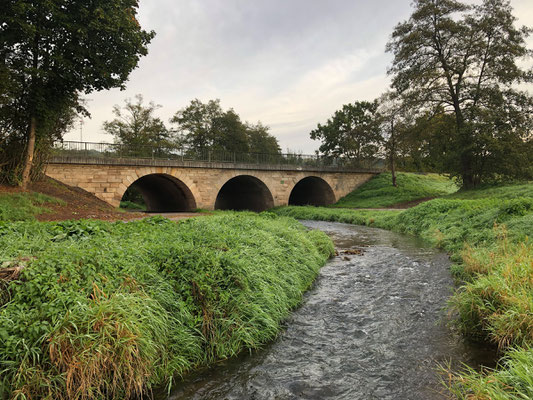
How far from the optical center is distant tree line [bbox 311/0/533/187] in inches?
885

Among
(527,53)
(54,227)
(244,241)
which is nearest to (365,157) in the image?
(527,53)

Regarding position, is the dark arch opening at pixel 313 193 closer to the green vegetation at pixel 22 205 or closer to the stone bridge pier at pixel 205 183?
the stone bridge pier at pixel 205 183

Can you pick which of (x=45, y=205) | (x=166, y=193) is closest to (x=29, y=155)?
(x=45, y=205)

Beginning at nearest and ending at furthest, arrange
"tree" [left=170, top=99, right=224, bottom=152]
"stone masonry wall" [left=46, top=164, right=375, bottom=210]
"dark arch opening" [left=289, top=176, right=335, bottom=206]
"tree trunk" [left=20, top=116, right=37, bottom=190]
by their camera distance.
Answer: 1. "tree trunk" [left=20, top=116, right=37, bottom=190]
2. "stone masonry wall" [left=46, top=164, right=375, bottom=210]
3. "dark arch opening" [left=289, top=176, right=335, bottom=206]
4. "tree" [left=170, top=99, right=224, bottom=152]

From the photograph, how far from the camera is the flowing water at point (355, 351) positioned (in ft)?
11.4

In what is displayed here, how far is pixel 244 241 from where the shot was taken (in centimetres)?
699

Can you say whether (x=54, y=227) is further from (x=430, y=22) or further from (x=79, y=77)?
(x=430, y=22)

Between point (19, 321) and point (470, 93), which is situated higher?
point (470, 93)

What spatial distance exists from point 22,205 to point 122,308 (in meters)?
12.2

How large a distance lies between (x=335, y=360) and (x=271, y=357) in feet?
2.66

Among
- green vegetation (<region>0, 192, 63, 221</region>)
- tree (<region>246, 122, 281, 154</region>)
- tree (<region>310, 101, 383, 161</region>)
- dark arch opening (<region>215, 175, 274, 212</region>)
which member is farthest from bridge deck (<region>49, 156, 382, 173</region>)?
tree (<region>246, 122, 281, 154</region>)

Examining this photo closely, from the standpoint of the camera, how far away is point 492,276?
16.4 feet

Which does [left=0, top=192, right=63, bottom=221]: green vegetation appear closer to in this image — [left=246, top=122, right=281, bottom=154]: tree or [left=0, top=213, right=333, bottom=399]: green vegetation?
[left=0, top=213, right=333, bottom=399]: green vegetation

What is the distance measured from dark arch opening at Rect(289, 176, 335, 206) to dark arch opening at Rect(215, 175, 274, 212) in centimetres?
604
